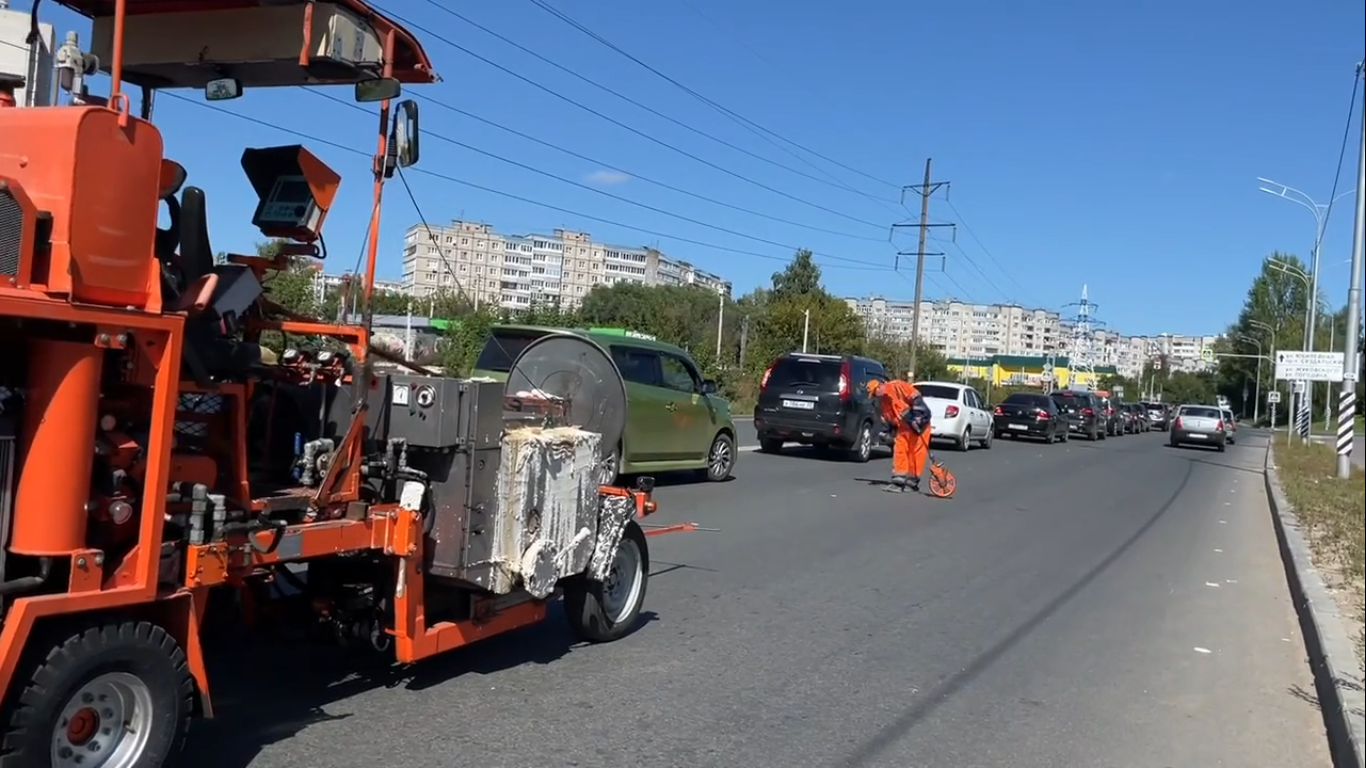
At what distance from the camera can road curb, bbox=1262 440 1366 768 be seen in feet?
17.5

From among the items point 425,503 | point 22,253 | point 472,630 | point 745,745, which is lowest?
point 745,745

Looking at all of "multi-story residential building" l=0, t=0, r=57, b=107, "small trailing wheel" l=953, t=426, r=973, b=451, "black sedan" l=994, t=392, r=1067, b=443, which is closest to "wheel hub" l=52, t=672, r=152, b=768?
"multi-story residential building" l=0, t=0, r=57, b=107

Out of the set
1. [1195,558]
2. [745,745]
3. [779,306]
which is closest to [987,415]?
[1195,558]

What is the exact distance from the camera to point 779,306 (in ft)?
231

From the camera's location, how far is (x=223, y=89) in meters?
5.02

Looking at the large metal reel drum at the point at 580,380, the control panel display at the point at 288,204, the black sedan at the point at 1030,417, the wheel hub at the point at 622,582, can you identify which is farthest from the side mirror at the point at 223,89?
the black sedan at the point at 1030,417

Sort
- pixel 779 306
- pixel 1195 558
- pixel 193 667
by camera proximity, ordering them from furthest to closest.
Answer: pixel 779 306, pixel 1195 558, pixel 193 667

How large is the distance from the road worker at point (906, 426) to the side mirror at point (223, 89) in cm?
1222

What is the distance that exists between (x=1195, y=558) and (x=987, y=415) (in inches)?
696

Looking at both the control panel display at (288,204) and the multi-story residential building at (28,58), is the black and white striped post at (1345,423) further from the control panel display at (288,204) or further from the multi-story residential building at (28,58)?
the multi-story residential building at (28,58)

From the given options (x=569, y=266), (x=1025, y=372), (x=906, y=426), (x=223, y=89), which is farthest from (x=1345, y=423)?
(x=569, y=266)

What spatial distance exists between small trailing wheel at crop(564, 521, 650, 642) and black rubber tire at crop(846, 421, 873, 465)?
14349mm

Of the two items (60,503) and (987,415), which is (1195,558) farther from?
(987,415)

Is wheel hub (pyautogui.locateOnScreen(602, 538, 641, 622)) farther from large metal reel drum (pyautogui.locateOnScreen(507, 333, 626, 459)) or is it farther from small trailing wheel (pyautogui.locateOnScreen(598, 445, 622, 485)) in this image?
large metal reel drum (pyautogui.locateOnScreen(507, 333, 626, 459))
